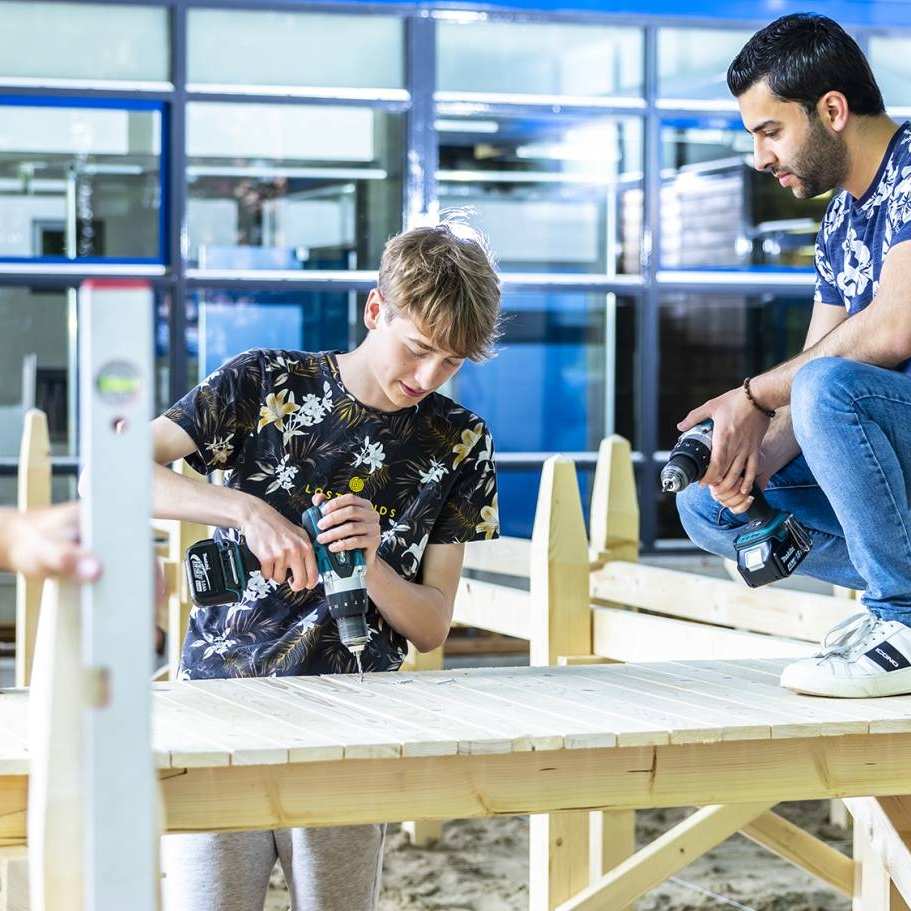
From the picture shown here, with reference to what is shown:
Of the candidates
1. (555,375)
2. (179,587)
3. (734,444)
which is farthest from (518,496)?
(734,444)

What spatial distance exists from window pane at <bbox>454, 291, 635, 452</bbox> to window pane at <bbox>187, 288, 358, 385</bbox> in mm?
869

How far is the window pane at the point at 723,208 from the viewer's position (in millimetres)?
9961

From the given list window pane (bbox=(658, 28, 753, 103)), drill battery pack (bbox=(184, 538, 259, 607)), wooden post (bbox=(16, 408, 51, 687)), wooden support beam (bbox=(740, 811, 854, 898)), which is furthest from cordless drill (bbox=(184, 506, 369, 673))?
window pane (bbox=(658, 28, 753, 103))

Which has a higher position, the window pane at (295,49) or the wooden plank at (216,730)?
the window pane at (295,49)

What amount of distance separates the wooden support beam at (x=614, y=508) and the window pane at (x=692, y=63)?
18.4 feet

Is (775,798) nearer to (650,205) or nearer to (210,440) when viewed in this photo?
(210,440)

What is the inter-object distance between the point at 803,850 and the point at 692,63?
698 centimetres

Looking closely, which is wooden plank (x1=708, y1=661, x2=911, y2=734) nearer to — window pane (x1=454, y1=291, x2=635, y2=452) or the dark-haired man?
the dark-haired man

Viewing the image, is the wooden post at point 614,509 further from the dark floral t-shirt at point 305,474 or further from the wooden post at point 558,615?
the dark floral t-shirt at point 305,474

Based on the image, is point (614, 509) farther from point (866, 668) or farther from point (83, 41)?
point (83, 41)

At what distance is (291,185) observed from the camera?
30.8 ft

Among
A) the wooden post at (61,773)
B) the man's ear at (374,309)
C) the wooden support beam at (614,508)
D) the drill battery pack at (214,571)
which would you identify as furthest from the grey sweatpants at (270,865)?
the wooden support beam at (614,508)

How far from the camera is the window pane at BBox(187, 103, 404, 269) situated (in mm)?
9219

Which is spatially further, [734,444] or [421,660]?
[421,660]
